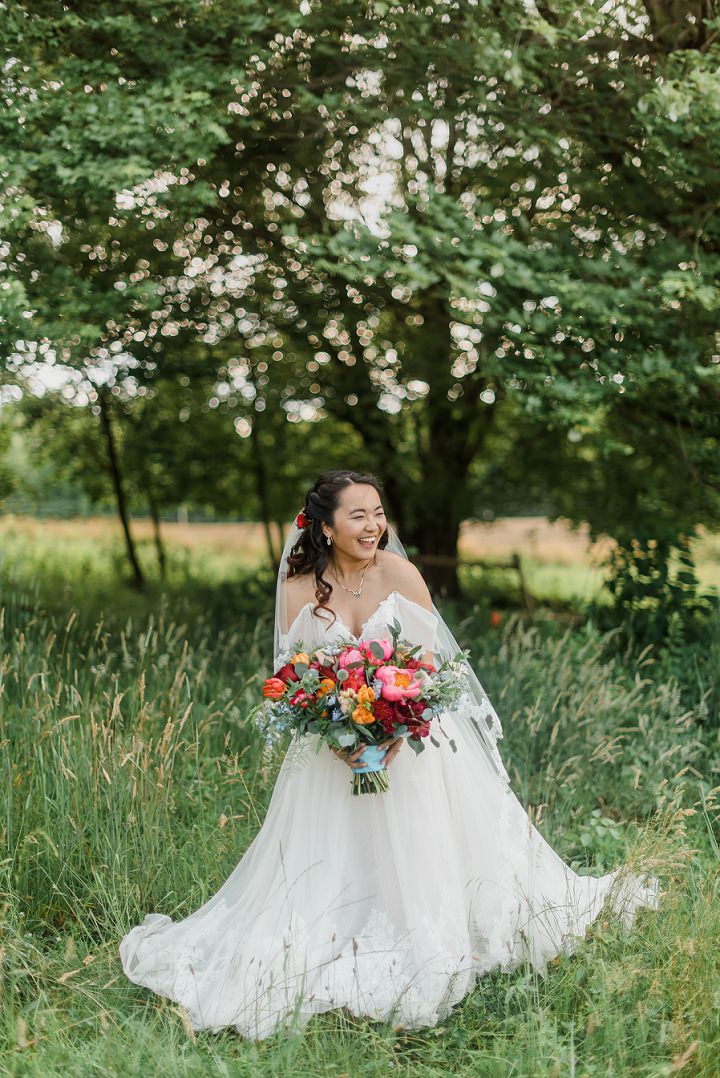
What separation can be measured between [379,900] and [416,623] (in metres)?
1.09

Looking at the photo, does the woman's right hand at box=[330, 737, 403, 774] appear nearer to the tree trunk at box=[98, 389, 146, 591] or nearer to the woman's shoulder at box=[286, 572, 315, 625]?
the woman's shoulder at box=[286, 572, 315, 625]

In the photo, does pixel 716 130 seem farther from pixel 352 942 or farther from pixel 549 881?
pixel 352 942

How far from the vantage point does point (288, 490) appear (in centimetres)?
1179

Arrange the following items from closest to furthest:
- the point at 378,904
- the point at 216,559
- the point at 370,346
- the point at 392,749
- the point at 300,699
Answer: the point at 300,699 → the point at 392,749 → the point at 378,904 → the point at 370,346 → the point at 216,559

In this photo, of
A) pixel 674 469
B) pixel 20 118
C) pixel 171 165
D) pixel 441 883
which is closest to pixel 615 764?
pixel 441 883

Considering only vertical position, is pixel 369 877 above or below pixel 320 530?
below

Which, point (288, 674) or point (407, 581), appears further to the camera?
point (407, 581)

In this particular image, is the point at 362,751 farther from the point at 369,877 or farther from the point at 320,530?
the point at 320,530

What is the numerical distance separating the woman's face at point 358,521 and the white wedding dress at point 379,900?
24 cm

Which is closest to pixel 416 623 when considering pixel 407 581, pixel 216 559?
pixel 407 581

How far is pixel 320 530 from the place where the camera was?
366 centimetres

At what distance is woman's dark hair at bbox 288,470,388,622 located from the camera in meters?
3.57

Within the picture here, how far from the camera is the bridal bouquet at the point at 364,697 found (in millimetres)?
3090

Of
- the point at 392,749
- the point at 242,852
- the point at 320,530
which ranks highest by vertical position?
the point at 320,530
